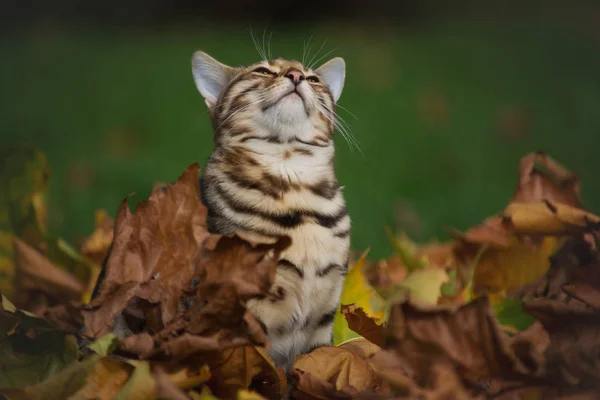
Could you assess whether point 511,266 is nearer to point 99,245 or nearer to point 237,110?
point 237,110

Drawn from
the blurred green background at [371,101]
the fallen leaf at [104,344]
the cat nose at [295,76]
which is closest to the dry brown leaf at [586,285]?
the fallen leaf at [104,344]

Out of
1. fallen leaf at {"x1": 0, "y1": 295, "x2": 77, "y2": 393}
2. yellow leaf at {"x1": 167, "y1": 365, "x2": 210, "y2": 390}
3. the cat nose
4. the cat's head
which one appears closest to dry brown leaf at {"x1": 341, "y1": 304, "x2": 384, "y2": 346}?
yellow leaf at {"x1": 167, "y1": 365, "x2": 210, "y2": 390}

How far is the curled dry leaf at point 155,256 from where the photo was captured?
3.89ft

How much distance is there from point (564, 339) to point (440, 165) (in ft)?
12.7

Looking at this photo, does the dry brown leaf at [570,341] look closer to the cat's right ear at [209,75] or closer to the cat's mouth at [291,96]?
the cat's mouth at [291,96]

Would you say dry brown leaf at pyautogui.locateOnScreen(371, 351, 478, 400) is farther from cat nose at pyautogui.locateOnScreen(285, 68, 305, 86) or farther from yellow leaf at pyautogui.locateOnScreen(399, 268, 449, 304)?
cat nose at pyautogui.locateOnScreen(285, 68, 305, 86)

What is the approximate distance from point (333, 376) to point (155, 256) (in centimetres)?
33

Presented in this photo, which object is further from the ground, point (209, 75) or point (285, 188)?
point (209, 75)

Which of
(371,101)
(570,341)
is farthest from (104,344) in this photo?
(371,101)

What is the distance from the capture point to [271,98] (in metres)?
1.97

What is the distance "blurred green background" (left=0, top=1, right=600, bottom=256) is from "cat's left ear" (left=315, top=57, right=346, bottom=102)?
1.49 metres

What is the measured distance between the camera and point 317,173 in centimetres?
182

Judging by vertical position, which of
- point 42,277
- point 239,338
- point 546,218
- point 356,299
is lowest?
point 42,277

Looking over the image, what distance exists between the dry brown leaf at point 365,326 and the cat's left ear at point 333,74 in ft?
3.00
